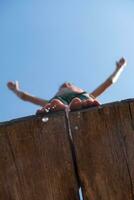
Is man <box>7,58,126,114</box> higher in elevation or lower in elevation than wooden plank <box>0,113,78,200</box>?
higher

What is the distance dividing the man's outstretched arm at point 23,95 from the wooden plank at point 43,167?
85.2 inches

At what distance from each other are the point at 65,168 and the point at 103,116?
1.13 ft

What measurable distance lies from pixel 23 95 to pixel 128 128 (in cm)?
269

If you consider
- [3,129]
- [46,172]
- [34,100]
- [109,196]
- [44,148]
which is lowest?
[109,196]

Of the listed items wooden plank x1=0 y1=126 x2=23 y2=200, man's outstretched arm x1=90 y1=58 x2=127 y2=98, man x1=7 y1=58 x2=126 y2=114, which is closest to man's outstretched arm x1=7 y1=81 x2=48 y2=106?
man x1=7 y1=58 x2=126 y2=114

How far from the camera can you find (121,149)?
75.4 inches

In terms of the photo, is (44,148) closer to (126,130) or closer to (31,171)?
(31,171)

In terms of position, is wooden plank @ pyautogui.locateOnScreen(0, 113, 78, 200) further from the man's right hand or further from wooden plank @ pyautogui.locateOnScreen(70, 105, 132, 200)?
the man's right hand

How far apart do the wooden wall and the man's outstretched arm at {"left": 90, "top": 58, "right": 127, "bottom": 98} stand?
7.83ft

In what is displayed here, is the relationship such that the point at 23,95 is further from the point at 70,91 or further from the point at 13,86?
the point at 70,91

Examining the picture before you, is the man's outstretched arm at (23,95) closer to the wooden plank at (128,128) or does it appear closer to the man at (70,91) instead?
the man at (70,91)

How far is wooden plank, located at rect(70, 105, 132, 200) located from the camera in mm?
1901

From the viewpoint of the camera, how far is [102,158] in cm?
191

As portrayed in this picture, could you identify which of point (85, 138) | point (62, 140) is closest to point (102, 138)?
point (85, 138)
